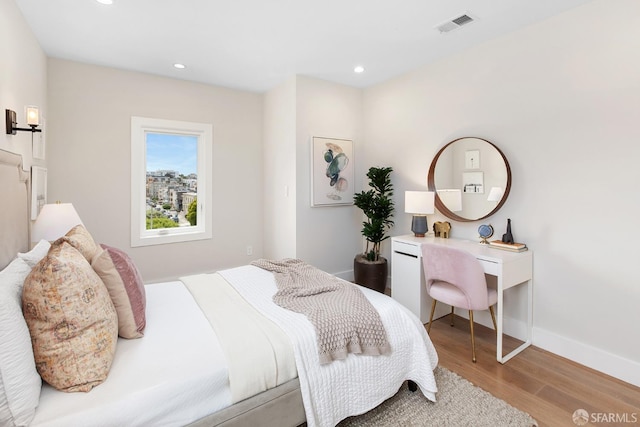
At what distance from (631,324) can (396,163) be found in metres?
2.39

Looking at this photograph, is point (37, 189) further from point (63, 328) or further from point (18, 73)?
point (63, 328)

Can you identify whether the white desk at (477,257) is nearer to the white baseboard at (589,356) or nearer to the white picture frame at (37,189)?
the white baseboard at (589,356)

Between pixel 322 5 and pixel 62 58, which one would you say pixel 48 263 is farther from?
pixel 62 58

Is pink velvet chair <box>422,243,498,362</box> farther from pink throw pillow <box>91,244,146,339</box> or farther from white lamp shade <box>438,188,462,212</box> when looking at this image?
pink throw pillow <box>91,244,146,339</box>

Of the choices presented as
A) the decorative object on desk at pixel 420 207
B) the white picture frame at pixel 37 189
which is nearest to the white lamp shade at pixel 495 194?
the decorative object on desk at pixel 420 207

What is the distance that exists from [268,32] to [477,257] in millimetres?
2446

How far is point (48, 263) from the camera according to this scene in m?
1.15

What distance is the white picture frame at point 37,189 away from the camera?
234cm

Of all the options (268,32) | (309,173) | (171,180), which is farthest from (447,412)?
(171,180)

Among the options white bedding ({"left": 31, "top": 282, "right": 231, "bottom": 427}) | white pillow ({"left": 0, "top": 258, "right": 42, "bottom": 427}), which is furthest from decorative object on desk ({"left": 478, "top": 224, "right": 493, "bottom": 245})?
white pillow ({"left": 0, "top": 258, "right": 42, "bottom": 427})

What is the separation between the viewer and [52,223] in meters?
2.13

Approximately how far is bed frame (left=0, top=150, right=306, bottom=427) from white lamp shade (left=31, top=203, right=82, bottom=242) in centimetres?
13

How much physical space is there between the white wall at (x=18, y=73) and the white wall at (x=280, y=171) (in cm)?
224

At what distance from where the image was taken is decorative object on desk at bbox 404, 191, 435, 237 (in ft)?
10.1
